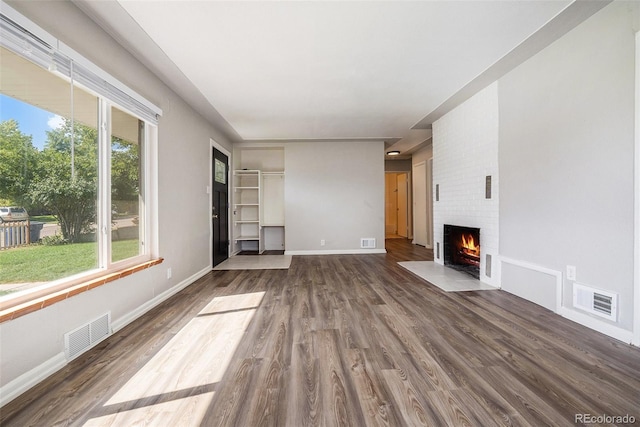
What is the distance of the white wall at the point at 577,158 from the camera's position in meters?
1.93

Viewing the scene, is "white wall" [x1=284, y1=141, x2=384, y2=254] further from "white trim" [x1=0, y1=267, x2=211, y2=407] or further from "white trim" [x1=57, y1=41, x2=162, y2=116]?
"white trim" [x1=0, y1=267, x2=211, y2=407]

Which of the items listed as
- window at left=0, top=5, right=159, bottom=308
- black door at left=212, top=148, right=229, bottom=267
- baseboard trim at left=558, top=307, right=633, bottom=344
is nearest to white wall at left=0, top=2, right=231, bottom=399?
window at left=0, top=5, right=159, bottom=308

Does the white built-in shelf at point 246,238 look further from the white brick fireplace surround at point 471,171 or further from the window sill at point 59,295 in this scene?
the white brick fireplace surround at point 471,171

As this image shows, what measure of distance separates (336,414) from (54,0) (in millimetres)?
3061

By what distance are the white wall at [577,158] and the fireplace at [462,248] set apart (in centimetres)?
63

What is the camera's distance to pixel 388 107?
3.87m

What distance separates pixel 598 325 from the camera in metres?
2.09

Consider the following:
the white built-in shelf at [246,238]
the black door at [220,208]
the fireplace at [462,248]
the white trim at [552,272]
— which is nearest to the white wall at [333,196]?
the white built-in shelf at [246,238]

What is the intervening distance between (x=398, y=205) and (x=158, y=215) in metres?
7.99

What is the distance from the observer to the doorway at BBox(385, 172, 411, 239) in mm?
8585

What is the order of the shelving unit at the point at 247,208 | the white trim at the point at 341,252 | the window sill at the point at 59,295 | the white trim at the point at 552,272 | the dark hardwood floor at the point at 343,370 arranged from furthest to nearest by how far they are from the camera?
the shelving unit at the point at 247,208 < the white trim at the point at 341,252 < the white trim at the point at 552,272 < the window sill at the point at 59,295 < the dark hardwood floor at the point at 343,370

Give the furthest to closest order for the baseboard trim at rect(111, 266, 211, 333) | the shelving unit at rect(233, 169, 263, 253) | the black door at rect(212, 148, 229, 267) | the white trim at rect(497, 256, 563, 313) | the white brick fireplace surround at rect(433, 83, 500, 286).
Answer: the shelving unit at rect(233, 169, 263, 253) < the black door at rect(212, 148, 229, 267) < the white brick fireplace surround at rect(433, 83, 500, 286) < the white trim at rect(497, 256, 563, 313) < the baseboard trim at rect(111, 266, 211, 333)

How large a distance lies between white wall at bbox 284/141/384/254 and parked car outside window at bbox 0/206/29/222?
4.47 m

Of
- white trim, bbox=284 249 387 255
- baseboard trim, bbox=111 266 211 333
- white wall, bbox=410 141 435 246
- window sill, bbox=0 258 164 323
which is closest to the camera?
window sill, bbox=0 258 164 323
